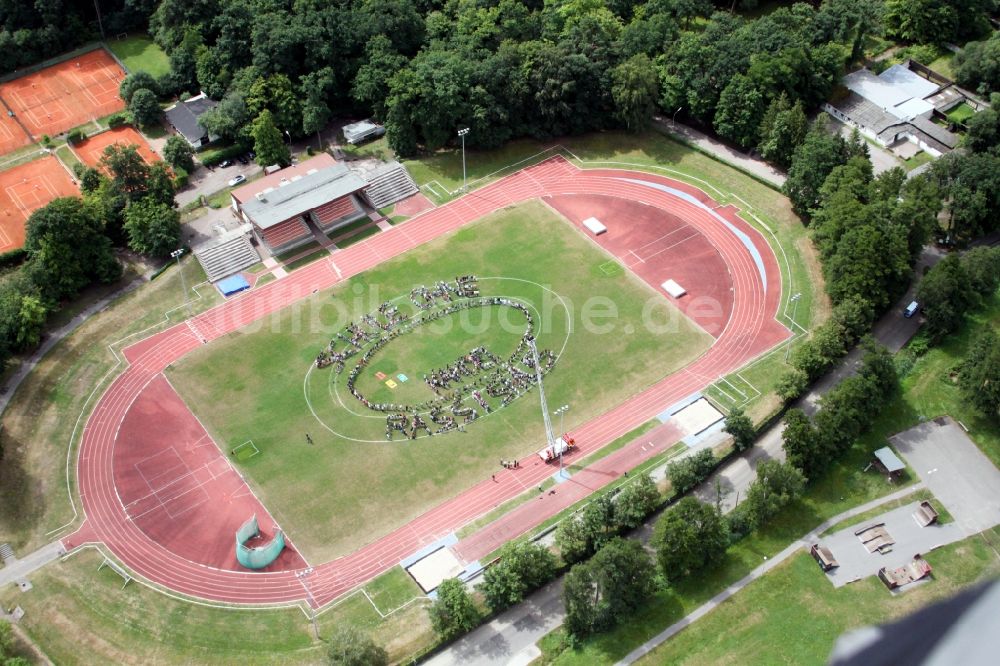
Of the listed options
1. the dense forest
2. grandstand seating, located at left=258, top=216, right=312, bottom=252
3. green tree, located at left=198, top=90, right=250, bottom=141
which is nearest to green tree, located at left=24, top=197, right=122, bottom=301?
grandstand seating, located at left=258, top=216, right=312, bottom=252

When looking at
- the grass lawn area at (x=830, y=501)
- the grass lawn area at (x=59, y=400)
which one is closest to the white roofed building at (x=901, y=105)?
the grass lawn area at (x=830, y=501)

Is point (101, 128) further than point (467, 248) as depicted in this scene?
Yes

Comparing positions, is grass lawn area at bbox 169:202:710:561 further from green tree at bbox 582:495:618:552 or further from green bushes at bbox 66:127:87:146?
green bushes at bbox 66:127:87:146

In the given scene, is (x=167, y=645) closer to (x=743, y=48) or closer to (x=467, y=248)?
(x=467, y=248)

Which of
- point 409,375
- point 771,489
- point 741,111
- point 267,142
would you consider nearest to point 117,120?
point 267,142

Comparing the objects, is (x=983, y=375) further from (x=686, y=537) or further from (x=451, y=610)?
(x=451, y=610)

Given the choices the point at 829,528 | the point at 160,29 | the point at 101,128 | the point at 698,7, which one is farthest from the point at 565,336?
the point at 160,29

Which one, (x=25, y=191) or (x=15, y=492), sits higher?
(x=25, y=191)
